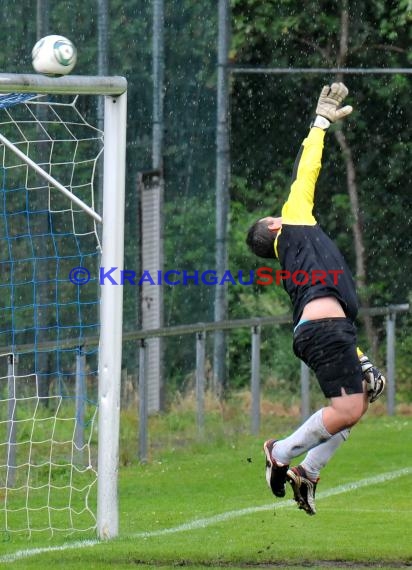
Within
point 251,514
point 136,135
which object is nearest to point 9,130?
point 136,135

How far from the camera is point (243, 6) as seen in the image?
22422mm

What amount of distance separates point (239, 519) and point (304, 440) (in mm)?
1789

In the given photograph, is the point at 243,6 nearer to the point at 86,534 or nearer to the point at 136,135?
the point at 136,135

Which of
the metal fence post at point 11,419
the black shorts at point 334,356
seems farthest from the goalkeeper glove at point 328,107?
the metal fence post at point 11,419

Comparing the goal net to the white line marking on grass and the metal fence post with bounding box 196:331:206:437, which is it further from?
the metal fence post with bounding box 196:331:206:437

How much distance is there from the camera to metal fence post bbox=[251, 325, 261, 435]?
52.7 ft

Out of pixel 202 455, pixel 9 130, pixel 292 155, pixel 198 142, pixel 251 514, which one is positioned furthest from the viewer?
pixel 292 155

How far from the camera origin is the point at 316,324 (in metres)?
9.44

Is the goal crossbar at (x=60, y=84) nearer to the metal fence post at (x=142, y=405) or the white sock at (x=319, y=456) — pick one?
the white sock at (x=319, y=456)

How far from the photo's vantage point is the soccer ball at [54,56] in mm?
9797

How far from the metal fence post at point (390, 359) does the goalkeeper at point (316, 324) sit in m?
8.31

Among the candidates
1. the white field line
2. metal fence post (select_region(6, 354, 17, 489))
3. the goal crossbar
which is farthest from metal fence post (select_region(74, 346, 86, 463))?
the goal crossbar

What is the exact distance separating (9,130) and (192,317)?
3.47 m

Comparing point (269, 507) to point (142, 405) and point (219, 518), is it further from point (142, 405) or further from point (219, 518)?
point (142, 405)
